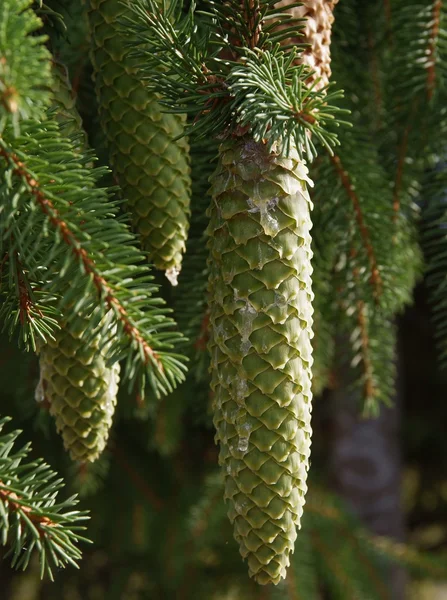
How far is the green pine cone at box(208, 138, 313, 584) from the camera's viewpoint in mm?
645

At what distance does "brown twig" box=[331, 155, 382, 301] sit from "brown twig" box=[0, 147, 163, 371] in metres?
0.49

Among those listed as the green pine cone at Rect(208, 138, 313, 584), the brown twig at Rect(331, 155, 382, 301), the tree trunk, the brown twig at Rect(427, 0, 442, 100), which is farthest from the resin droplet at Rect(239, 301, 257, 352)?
the tree trunk

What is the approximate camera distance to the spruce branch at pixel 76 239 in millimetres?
579

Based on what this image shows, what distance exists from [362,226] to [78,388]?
19.5 inches

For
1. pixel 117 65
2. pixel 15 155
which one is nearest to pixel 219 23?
pixel 117 65

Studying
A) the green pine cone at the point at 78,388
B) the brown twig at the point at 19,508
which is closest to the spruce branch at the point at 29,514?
the brown twig at the point at 19,508

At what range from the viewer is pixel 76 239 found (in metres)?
0.59

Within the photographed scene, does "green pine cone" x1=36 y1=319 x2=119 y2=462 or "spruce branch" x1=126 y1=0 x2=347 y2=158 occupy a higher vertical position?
"spruce branch" x1=126 y1=0 x2=347 y2=158

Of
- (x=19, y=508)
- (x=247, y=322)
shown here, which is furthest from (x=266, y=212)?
(x=19, y=508)

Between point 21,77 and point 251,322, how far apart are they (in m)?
0.29

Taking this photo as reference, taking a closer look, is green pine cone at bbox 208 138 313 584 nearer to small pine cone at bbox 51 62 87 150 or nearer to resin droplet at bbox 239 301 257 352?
resin droplet at bbox 239 301 257 352

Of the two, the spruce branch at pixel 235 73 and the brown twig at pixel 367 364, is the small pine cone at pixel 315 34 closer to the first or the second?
the spruce branch at pixel 235 73

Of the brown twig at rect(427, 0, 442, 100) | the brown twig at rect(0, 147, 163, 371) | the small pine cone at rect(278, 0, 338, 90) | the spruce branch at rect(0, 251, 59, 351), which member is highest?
the brown twig at rect(427, 0, 442, 100)

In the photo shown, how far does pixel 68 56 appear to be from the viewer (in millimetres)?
1167
